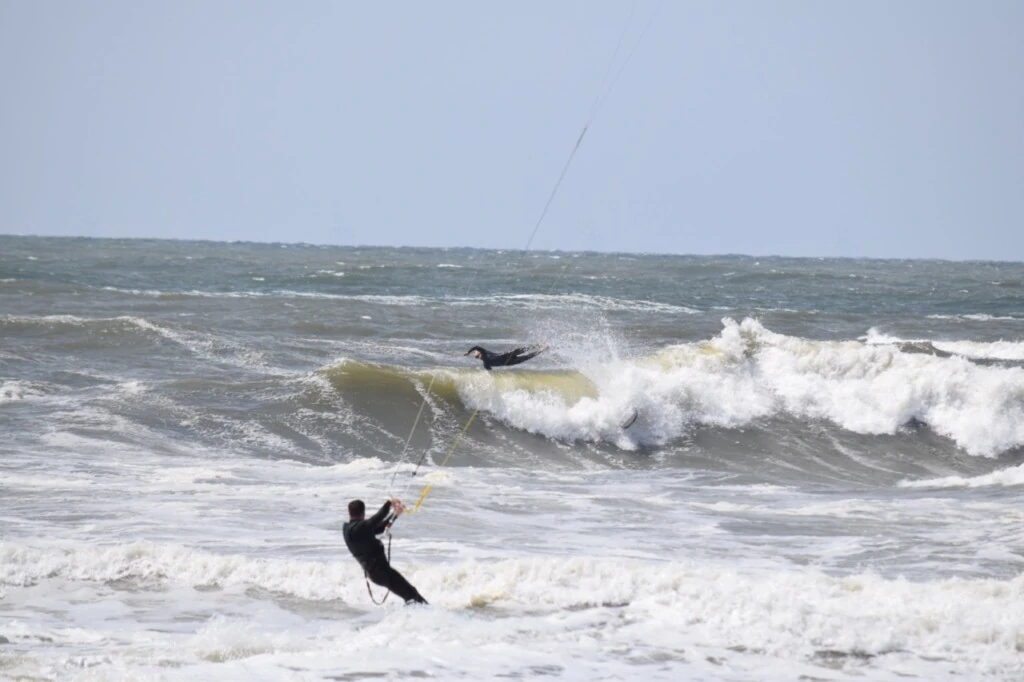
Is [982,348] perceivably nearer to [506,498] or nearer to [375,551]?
[506,498]

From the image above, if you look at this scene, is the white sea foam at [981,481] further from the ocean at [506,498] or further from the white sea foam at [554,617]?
the white sea foam at [554,617]

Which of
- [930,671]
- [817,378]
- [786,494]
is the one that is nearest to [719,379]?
[817,378]

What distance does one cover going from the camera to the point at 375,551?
998 centimetres

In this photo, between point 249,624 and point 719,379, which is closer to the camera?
point 249,624

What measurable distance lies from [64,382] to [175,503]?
8479 mm

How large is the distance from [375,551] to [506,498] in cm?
539

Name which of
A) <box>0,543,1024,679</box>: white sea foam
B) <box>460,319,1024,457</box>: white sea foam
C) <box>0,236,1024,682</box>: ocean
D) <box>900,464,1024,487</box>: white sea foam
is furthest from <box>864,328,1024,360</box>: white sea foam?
<box>0,543,1024,679</box>: white sea foam

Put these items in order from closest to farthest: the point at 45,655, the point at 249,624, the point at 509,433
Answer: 1. the point at 45,655
2. the point at 249,624
3. the point at 509,433

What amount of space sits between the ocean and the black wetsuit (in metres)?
0.32

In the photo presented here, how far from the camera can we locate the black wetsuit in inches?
390

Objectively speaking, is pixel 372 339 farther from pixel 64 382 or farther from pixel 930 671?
pixel 930 671

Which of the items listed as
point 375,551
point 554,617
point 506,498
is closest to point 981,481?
point 506,498

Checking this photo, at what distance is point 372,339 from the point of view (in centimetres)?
2964

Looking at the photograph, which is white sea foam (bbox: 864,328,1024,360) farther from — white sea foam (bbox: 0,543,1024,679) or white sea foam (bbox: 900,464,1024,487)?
white sea foam (bbox: 0,543,1024,679)
